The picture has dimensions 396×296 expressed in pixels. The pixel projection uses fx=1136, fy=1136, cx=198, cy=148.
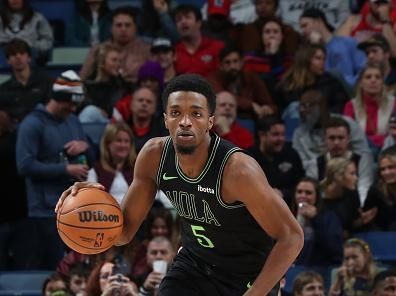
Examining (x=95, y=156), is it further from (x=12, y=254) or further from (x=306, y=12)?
(x=306, y=12)

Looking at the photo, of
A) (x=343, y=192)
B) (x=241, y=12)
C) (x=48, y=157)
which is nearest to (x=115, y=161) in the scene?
(x=48, y=157)

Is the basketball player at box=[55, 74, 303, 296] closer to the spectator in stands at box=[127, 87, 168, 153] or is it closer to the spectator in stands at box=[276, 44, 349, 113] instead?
the spectator in stands at box=[127, 87, 168, 153]

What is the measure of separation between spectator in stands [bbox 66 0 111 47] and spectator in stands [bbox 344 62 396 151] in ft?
9.66

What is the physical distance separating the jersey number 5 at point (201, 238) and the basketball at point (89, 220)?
40cm

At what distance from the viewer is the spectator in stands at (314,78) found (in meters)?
10.5

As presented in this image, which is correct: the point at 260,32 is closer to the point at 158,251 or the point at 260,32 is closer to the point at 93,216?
the point at 158,251

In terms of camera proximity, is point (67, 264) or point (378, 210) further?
point (378, 210)

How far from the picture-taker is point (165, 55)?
10.7 m

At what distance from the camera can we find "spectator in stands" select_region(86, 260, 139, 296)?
764 centimetres

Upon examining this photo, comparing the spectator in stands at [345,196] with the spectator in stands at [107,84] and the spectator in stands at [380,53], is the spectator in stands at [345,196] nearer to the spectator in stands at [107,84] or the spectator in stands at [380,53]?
the spectator in stands at [380,53]

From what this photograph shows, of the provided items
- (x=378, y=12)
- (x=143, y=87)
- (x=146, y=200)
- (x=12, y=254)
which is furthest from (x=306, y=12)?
(x=146, y=200)

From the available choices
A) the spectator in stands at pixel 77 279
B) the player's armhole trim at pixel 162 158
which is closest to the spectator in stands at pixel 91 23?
the spectator in stands at pixel 77 279

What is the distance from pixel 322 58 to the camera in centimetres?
1055

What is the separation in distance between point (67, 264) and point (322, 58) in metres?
3.32
